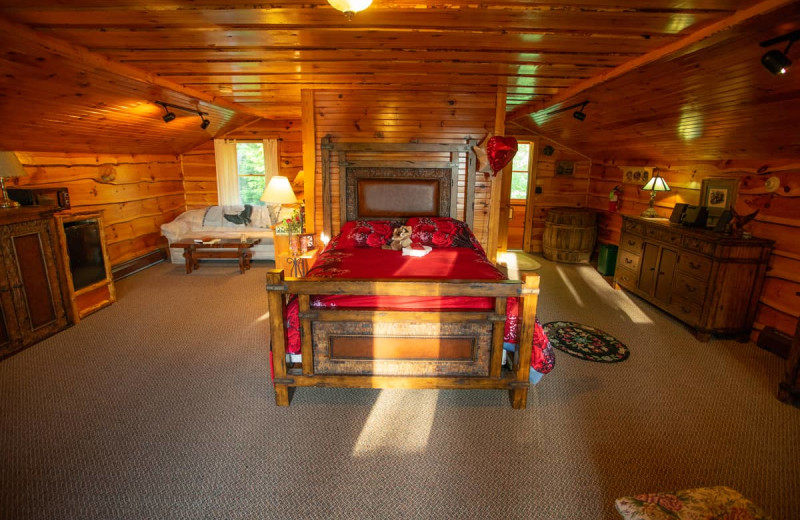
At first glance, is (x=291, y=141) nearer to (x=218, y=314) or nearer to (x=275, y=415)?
(x=218, y=314)

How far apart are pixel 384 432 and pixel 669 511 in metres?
1.39

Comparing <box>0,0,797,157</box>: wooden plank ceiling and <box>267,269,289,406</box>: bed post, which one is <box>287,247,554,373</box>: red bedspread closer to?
<box>267,269,289,406</box>: bed post

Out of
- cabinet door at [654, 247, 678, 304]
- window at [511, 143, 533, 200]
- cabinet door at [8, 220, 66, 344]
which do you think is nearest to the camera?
cabinet door at [8, 220, 66, 344]

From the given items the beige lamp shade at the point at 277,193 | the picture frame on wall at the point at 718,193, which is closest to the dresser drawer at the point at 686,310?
the picture frame on wall at the point at 718,193

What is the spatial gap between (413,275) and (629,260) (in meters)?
3.08

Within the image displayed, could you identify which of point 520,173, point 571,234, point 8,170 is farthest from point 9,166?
point 520,173

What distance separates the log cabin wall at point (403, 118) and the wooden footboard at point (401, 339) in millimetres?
2474

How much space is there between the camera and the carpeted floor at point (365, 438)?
6.06ft

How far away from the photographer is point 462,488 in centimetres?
191

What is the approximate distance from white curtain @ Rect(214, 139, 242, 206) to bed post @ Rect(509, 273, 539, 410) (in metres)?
5.49

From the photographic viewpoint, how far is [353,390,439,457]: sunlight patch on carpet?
7.16 feet

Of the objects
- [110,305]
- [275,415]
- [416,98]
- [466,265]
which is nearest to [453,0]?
[466,265]

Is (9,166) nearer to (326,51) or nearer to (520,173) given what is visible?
(326,51)

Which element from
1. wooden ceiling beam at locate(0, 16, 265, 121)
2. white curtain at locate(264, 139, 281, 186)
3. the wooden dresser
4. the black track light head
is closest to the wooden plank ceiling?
wooden ceiling beam at locate(0, 16, 265, 121)
